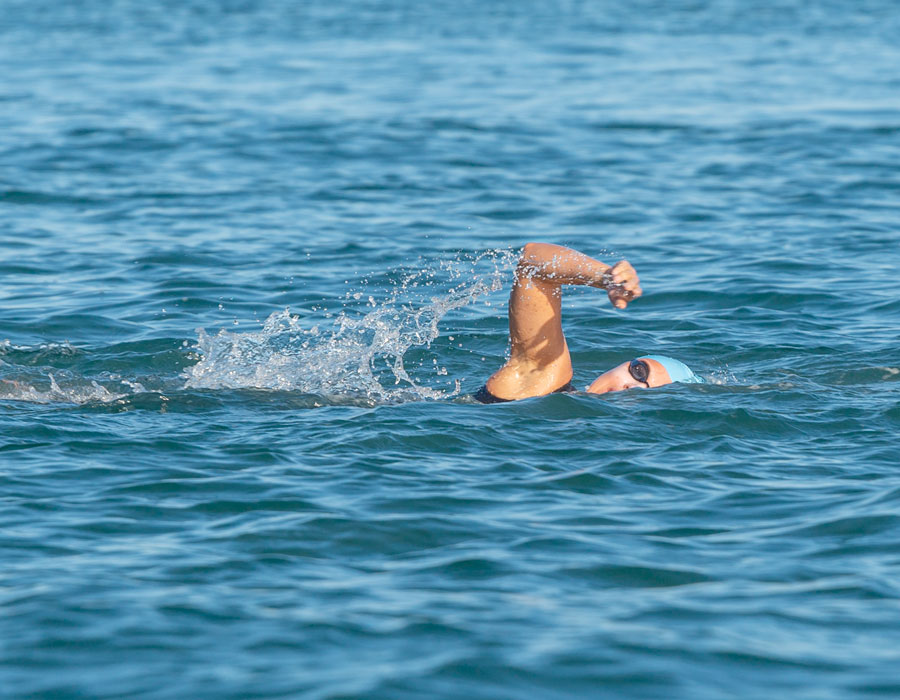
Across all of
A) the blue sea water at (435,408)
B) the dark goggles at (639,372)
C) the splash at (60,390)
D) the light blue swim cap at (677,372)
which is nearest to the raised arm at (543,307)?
the blue sea water at (435,408)

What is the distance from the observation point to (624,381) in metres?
9.40

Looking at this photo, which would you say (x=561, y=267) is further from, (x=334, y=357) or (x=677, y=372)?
(x=334, y=357)

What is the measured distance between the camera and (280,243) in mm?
15500

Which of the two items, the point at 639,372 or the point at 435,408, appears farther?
the point at 639,372

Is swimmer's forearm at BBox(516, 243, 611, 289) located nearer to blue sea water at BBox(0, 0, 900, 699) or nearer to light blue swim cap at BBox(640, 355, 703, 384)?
blue sea water at BBox(0, 0, 900, 699)

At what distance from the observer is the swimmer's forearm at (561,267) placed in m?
8.04

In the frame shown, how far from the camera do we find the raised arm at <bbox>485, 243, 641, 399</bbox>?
7895 millimetres

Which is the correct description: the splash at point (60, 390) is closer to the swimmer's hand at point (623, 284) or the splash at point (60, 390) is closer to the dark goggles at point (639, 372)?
the dark goggles at point (639, 372)

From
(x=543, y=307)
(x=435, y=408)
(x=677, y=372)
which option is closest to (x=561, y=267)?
(x=543, y=307)

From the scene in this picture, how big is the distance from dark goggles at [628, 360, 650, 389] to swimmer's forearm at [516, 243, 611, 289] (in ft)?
4.11

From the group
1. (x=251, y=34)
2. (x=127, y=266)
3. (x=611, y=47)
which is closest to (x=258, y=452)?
(x=127, y=266)

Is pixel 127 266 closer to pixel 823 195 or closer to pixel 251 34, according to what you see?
pixel 823 195

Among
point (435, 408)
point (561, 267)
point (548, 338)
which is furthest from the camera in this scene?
point (435, 408)

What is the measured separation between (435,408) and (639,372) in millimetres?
1524
